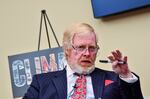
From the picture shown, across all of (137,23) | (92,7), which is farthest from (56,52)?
(137,23)

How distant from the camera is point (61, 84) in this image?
6.46ft

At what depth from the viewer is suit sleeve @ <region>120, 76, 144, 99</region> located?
1.82 meters

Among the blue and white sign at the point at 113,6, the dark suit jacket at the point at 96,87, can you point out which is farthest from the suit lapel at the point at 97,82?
the blue and white sign at the point at 113,6

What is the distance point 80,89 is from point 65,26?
3.29 feet

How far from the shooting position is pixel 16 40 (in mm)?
3160

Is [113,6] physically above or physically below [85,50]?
above

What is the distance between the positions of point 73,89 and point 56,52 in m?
0.64

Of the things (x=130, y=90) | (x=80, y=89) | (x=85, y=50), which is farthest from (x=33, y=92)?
(x=130, y=90)

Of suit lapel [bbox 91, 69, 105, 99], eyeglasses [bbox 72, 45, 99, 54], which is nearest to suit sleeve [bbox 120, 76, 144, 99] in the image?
suit lapel [bbox 91, 69, 105, 99]

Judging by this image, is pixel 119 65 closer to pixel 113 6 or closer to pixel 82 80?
pixel 82 80

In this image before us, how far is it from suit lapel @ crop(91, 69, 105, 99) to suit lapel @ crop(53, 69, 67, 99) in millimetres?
160

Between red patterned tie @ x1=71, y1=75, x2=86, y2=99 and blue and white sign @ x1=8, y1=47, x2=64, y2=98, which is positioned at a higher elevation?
blue and white sign @ x1=8, y1=47, x2=64, y2=98

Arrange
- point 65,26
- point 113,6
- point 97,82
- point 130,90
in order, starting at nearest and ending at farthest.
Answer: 1. point 130,90
2. point 97,82
3. point 113,6
4. point 65,26

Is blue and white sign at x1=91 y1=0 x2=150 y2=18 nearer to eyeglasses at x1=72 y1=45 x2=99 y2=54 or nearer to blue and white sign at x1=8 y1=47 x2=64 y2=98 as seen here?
blue and white sign at x1=8 y1=47 x2=64 y2=98
